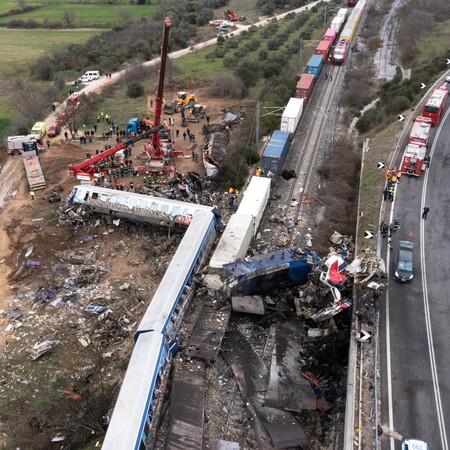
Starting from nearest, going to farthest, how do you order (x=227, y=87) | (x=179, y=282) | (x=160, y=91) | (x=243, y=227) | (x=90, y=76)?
(x=179, y=282), (x=243, y=227), (x=160, y=91), (x=227, y=87), (x=90, y=76)

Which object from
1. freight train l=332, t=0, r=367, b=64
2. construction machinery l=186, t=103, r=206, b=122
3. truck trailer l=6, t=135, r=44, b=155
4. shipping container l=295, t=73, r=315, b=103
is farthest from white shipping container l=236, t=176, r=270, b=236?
freight train l=332, t=0, r=367, b=64

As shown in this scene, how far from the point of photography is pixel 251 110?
52.2 m

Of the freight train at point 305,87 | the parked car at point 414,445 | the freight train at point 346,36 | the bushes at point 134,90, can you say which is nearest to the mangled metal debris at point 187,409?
the parked car at point 414,445

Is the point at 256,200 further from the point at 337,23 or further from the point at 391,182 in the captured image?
the point at 337,23

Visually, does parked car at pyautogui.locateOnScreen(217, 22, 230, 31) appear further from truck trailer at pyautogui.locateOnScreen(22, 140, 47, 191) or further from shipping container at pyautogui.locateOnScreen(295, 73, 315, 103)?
truck trailer at pyautogui.locateOnScreen(22, 140, 47, 191)

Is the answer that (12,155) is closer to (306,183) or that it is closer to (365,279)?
(306,183)

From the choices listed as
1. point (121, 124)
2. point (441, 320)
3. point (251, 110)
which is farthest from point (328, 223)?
point (121, 124)

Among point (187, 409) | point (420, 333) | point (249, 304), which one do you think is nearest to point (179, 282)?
point (249, 304)

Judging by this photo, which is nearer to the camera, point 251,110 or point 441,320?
point 441,320

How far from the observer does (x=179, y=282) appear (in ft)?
80.7

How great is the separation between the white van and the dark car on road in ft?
177

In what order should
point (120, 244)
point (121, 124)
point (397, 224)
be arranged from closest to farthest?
point (397, 224) < point (120, 244) < point (121, 124)

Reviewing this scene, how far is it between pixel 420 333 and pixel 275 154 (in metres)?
19.4

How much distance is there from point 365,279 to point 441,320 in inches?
168
